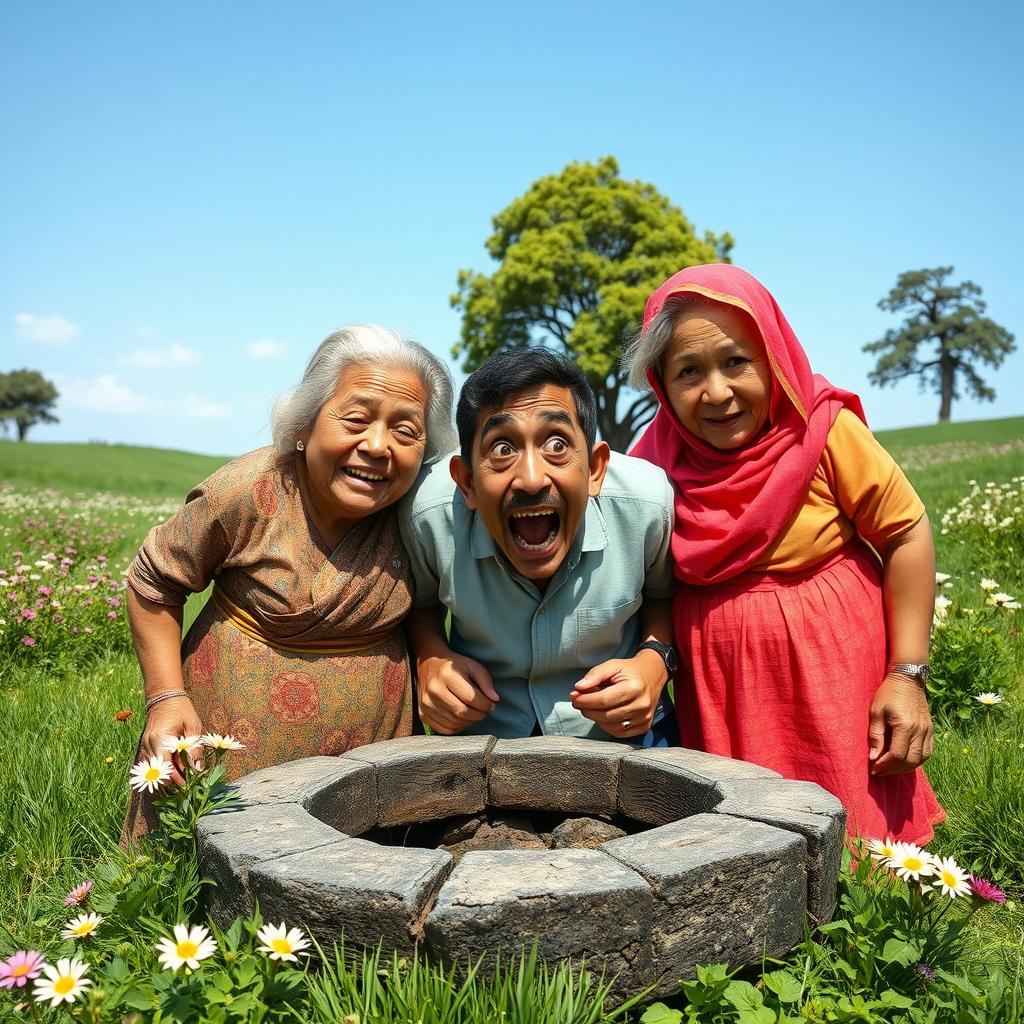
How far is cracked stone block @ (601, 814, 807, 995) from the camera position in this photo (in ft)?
6.28

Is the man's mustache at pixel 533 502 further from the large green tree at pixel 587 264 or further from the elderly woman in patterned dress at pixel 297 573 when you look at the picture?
the large green tree at pixel 587 264

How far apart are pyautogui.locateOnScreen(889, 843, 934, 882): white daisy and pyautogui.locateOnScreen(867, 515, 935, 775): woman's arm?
720 mm

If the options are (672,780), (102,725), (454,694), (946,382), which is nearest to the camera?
(672,780)

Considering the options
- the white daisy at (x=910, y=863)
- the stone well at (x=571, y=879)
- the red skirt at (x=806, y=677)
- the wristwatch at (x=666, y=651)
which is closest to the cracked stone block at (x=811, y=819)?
the stone well at (x=571, y=879)

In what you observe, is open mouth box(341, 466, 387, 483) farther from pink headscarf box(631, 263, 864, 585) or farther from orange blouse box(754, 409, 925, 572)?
orange blouse box(754, 409, 925, 572)

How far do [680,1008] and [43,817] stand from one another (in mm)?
2168

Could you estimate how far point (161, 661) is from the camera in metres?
2.83

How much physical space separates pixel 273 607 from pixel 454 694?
0.61m

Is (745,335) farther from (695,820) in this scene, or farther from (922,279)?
(922,279)

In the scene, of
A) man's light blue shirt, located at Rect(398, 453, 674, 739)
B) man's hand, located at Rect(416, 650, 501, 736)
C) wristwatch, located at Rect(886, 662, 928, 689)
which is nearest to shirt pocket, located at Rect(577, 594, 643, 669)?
man's light blue shirt, located at Rect(398, 453, 674, 739)

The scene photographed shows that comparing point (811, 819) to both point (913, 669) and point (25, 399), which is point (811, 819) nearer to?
point (913, 669)

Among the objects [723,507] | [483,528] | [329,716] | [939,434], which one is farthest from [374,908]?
[939,434]

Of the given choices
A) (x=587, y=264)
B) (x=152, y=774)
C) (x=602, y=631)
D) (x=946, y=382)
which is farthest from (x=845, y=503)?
(x=946, y=382)

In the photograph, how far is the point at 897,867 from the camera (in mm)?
2127
